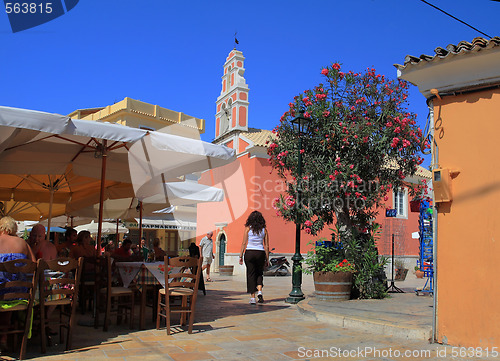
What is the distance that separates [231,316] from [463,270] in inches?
141

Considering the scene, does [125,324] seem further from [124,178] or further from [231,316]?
[124,178]

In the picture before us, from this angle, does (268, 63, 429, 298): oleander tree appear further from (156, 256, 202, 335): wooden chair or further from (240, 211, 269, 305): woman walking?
(156, 256, 202, 335): wooden chair

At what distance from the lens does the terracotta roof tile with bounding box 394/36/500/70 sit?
4576 mm

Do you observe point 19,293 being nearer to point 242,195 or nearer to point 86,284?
point 86,284

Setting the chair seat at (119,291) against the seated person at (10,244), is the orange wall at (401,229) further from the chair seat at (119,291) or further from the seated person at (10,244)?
the seated person at (10,244)

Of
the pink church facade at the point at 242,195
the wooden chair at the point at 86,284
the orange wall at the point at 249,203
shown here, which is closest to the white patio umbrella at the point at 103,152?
the wooden chair at the point at 86,284

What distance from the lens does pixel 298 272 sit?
8.70 metres

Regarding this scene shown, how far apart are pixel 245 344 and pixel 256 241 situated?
3.60m

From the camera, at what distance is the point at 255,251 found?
8.36 metres

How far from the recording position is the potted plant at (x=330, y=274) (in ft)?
26.2

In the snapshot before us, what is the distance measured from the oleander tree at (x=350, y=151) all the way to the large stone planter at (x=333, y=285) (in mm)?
798

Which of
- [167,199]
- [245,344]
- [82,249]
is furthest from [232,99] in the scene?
[245,344]

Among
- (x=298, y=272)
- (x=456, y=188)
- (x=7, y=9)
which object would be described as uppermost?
(x=7, y=9)

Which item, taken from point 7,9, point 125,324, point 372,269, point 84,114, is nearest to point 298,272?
point 372,269
